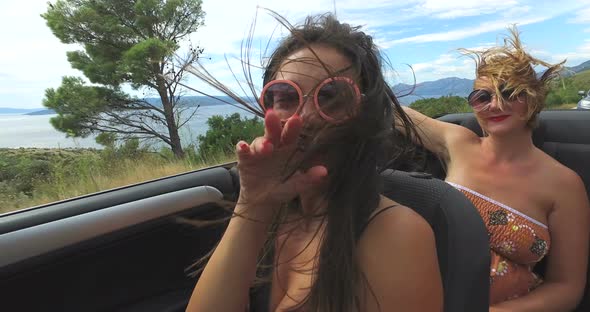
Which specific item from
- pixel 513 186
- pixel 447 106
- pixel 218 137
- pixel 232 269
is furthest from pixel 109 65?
pixel 232 269

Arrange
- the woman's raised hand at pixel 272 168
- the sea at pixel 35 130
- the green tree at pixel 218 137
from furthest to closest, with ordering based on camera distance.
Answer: the green tree at pixel 218 137 → the sea at pixel 35 130 → the woman's raised hand at pixel 272 168

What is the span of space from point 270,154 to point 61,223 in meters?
1.09

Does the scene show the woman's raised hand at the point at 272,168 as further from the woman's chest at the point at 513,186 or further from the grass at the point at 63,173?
the woman's chest at the point at 513,186

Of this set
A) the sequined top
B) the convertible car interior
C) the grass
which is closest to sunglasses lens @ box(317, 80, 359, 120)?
the convertible car interior

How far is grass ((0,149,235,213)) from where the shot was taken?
85.3 inches

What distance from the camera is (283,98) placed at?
873 millimetres

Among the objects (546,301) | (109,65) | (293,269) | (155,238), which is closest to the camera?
(293,269)

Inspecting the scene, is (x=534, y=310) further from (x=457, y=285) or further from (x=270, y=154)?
(x=270, y=154)

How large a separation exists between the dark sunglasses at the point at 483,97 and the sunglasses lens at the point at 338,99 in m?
1.07

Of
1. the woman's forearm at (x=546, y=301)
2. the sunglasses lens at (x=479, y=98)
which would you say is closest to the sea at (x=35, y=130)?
the sunglasses lens at (x=479, y=98)

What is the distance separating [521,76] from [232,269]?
4.12 ft

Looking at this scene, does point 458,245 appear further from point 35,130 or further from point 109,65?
point 109,65

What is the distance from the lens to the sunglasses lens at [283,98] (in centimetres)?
87

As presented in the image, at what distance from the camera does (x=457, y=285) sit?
3.34 feet
